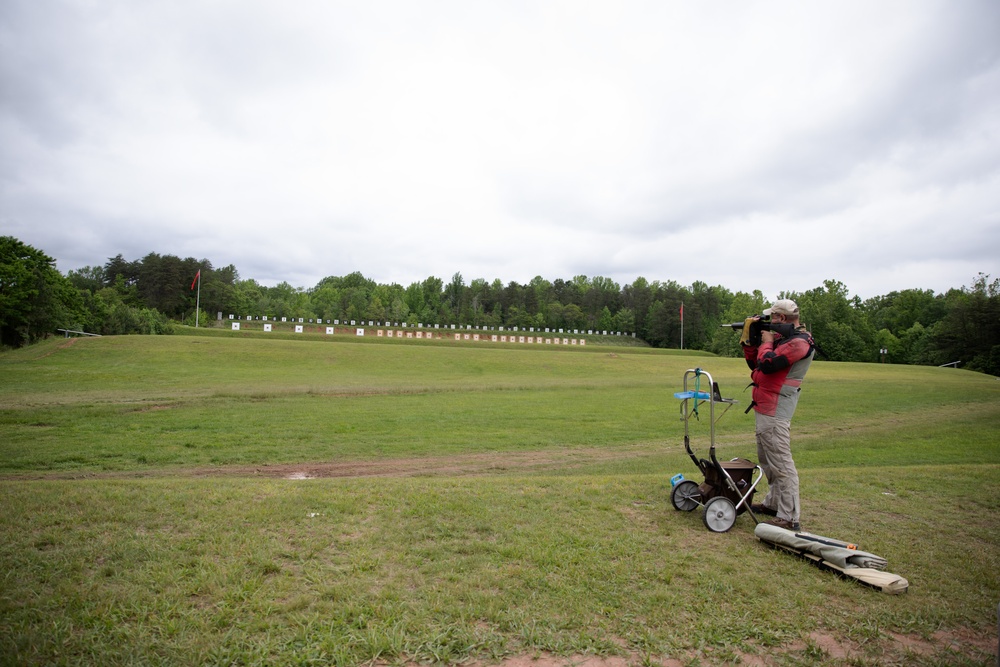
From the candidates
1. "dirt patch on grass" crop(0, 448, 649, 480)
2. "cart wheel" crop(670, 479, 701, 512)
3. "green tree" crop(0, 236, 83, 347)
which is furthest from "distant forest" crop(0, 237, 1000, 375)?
"cart wheel" crop(670, 479, 701, 512)

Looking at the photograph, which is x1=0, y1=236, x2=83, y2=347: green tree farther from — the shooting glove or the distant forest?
the shooting glove

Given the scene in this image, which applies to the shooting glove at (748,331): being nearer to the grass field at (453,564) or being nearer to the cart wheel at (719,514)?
the cart wheel at (719,514)

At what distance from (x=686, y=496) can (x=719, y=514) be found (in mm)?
698

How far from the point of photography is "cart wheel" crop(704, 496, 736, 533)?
629cm

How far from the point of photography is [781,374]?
6.39m

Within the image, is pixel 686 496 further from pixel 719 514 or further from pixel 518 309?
pixel 518 309

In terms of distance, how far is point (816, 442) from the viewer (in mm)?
16281

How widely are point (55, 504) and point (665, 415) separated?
1998 centimetres

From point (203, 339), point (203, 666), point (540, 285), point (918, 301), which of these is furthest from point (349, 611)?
point (540, 285)

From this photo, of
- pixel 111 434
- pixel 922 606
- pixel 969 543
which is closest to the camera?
pixel 922 606

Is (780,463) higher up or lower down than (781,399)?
lower down

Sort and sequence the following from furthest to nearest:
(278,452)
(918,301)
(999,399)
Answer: (918,301) → (999,399) → (278,452)

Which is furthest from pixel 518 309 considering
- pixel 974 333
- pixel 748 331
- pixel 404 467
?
pixel 748 331

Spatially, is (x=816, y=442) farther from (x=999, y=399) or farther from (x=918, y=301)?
(x=918, y=301)
